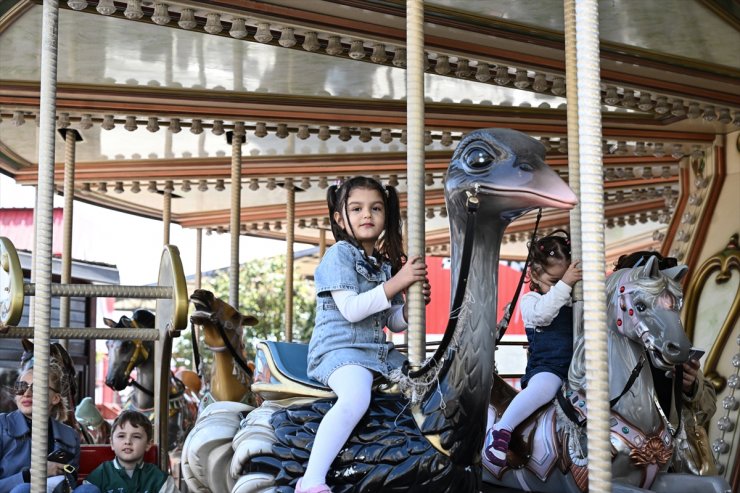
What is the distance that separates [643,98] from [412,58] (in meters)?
4.04

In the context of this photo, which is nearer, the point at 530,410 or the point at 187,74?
the point at 530,410

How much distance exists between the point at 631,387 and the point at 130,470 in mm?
1993

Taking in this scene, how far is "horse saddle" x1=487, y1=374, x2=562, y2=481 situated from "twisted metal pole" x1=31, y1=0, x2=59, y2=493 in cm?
164

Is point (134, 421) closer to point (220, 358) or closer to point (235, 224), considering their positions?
point (220, 358)

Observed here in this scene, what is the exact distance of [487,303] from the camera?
294cm

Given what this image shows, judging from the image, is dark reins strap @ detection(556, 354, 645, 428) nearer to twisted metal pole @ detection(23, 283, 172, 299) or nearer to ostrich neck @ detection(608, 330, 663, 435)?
ostrich neck @ detection(608, 330, 663, 435)

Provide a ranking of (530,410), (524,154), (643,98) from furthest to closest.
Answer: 1. (643,98)
2. (530,410)
3. (524,154)

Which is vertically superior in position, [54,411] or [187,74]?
[187,74]

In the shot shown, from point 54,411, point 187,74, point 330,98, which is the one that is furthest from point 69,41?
point 54,411

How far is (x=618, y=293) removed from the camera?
3641 millimetres

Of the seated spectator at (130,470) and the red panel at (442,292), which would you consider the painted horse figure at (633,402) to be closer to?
the seated spectator at (130,470)

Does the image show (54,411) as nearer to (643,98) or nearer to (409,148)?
(409,148)

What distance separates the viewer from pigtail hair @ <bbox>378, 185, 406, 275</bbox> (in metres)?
3.32

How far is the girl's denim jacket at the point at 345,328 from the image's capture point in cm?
313
